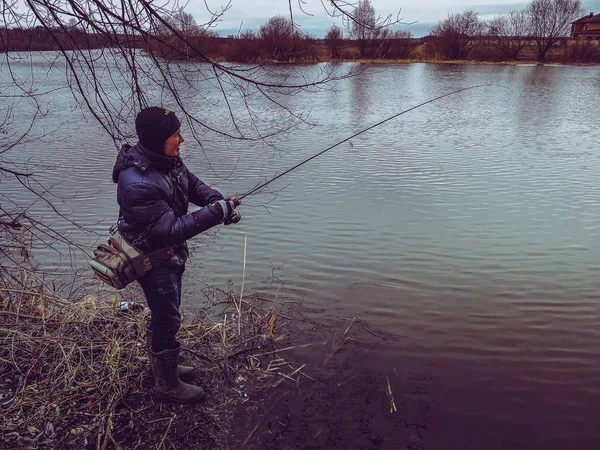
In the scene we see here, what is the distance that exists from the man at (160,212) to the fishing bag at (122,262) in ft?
0.09

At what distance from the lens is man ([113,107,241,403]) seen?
2.47 m

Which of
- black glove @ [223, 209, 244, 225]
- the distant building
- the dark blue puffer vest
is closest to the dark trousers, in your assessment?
the dark blue puffer vest

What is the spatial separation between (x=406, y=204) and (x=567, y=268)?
251 centimetres

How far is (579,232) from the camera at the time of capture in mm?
6164

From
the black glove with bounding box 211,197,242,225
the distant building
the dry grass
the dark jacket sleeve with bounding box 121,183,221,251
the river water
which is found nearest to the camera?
the dark jacket sleeve with bounding box 121,183,221,251

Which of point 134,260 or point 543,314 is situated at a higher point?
point 134,260

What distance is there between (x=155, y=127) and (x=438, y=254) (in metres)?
3.93

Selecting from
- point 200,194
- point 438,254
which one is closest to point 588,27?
point 438,254

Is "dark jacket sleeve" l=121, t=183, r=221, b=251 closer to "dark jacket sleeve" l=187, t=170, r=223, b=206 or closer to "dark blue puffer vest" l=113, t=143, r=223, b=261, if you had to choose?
"dark blue puffer vest" l=113, t=143, r=223, b=261

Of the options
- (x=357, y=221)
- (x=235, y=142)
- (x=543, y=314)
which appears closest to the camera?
(x=543, y=314)

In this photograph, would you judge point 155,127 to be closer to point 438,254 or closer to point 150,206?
point 150,206

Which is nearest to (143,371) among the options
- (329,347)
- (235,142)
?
(329,347)

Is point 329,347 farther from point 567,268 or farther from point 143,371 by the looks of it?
point 567,268

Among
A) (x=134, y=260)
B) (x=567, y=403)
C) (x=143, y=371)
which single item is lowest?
(x=567, y=403)
